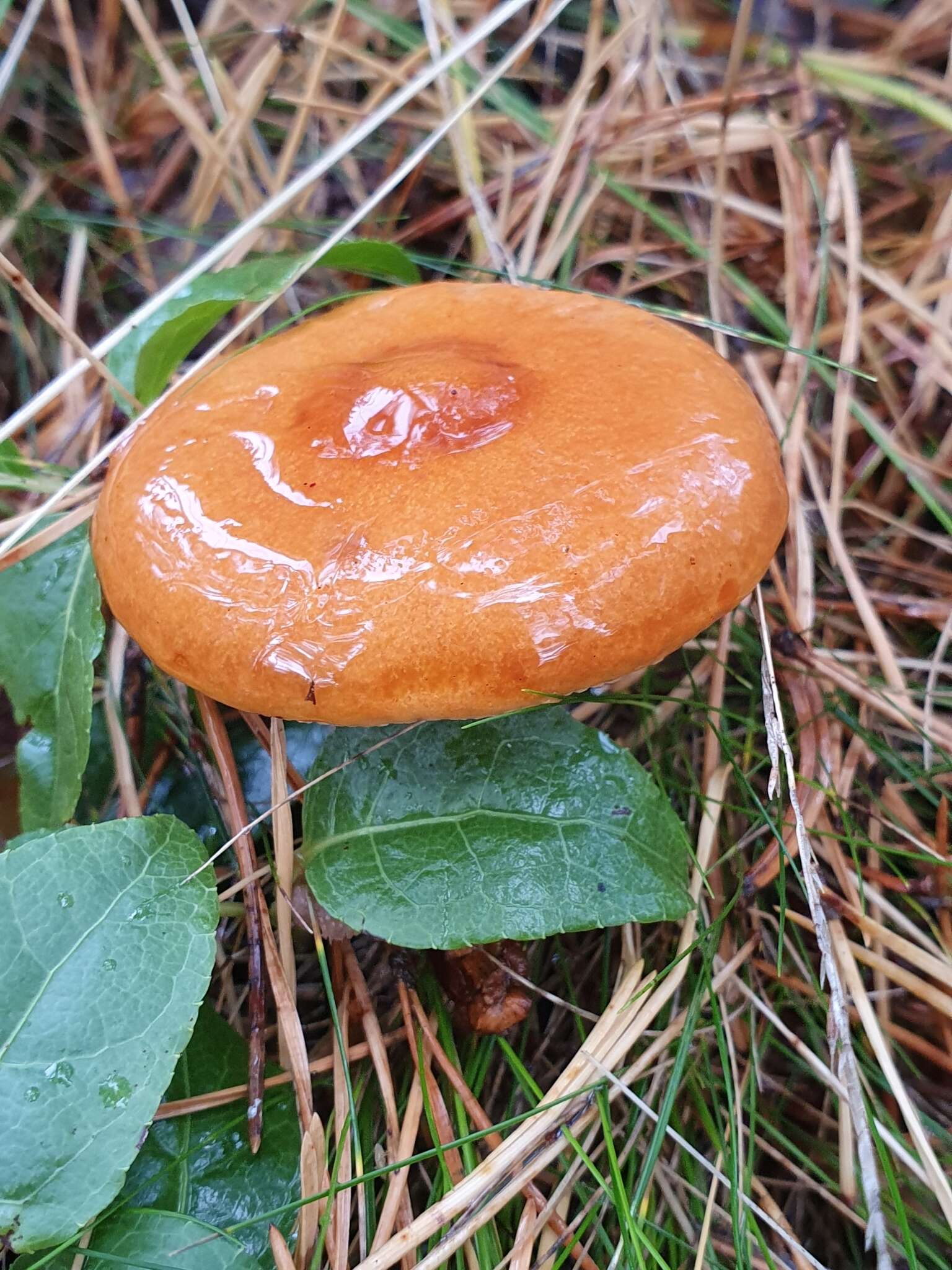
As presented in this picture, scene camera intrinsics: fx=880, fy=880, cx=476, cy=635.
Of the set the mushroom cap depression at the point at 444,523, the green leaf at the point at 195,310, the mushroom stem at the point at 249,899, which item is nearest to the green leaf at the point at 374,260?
the green leaf at the point at 195,310

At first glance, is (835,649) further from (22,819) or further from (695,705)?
(22,819)

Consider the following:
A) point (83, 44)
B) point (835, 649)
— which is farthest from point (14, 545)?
point (83, 44)

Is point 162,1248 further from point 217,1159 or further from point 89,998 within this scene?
point 89,998

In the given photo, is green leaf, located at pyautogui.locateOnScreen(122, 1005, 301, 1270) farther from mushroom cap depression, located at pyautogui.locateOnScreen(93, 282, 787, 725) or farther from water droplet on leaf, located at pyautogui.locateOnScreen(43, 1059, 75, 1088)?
mushroom cap depression, located at pyautogui.locateOnScreen(93, 282, 787, 725)

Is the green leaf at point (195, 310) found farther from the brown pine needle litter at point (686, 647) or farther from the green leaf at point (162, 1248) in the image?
the green leaf at point (162, 1248)

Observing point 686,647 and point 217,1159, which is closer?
point 217,1159

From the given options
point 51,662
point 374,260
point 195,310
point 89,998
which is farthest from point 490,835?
point 374,260

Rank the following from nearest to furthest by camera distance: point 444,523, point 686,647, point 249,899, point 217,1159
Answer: point 444,523 < point 217,1159 < point 249,899 < point 686,647
